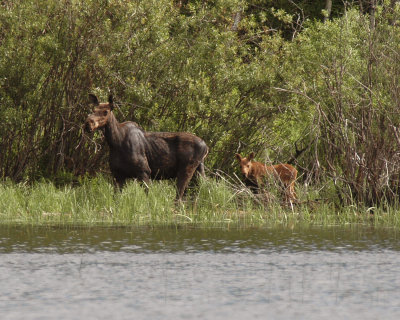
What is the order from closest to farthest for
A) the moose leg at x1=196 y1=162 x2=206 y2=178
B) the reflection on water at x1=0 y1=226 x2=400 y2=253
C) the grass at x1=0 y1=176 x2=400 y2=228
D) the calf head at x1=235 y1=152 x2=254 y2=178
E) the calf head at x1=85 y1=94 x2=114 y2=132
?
the reflection on water at x1=0 y1=226 x2=400 y2=253
the grass at x1=0 y1=176 x2=400 y2=228
the calf head at x1=85 y1=94 x2=114 y2=132
the moose leg at x1=196 y1=162 x2=206 y2=178
the calf head at x1=235 y1=152 x2=254 y2=178

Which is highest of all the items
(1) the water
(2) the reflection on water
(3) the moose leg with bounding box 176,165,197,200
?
(3) the moose leg with bounding box 176,165,197,200

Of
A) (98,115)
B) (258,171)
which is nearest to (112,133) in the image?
(98,115)

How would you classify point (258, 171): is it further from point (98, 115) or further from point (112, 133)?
point (98, 115)

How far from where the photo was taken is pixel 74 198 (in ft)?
44.6

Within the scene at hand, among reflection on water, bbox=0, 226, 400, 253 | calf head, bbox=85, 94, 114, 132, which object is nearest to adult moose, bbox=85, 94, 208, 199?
calf head, bbox=85, 94, 114, 132

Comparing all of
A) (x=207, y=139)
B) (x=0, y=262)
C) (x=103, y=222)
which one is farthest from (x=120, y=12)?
(x=0, y=262)

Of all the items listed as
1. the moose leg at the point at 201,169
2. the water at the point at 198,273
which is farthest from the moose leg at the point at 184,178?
the water at the point at 198,273

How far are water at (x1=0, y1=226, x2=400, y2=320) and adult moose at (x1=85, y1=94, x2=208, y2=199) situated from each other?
3.08 meters

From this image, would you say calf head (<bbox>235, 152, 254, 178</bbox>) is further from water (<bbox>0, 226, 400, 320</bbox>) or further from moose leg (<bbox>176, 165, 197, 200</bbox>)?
water (<bbox>0, 226, 400, 320</bbox>)

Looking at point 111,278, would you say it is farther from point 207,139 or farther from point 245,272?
point 207,139

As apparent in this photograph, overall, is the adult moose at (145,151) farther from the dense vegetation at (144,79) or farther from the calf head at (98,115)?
the dense vegetation at (144,79)

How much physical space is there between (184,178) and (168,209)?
7.26 ft

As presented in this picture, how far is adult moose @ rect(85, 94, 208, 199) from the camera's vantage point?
47.1ft

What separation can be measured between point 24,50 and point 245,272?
8.92m
